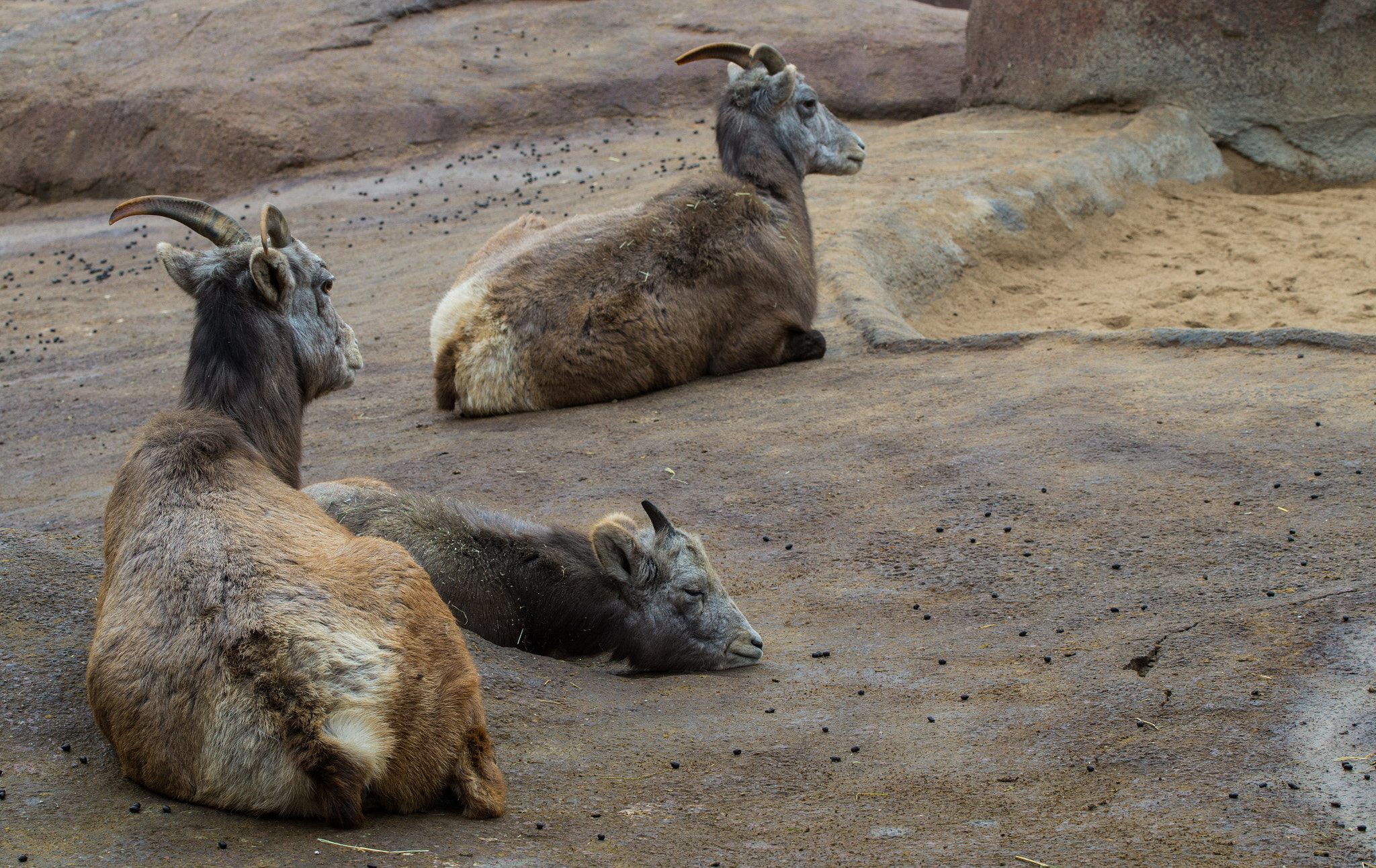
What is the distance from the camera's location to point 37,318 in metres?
12.6

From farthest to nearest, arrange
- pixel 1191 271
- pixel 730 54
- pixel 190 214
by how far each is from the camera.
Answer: pixel 1191 271 → pixel 730 54 → pixel 190 214

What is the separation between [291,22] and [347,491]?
1583 centimetres

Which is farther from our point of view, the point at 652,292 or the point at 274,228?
the point at 652,292

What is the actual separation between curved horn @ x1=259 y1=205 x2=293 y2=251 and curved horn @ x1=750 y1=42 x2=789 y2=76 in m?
5.59

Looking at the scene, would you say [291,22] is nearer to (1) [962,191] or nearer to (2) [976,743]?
(1) [962,191]

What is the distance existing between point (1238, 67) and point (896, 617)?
1124 cm

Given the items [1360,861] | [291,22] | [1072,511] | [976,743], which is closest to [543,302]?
[1072,511]

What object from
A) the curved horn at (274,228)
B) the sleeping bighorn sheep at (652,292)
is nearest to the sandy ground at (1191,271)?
the sleeping bighorn sheep at (652,292)

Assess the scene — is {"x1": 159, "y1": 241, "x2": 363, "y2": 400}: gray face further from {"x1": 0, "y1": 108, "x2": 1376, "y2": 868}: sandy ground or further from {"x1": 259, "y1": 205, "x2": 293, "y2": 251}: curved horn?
{"x1": 0, "y1": 108, "x2": 1376, "y2": 868}: sandy ground

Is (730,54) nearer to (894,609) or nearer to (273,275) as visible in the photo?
(273,275)

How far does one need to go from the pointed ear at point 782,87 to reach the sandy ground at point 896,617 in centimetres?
180

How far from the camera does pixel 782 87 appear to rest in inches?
396

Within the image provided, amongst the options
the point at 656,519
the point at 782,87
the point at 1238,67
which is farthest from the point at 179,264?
the point at 1238,67

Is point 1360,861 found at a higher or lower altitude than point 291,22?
lower
